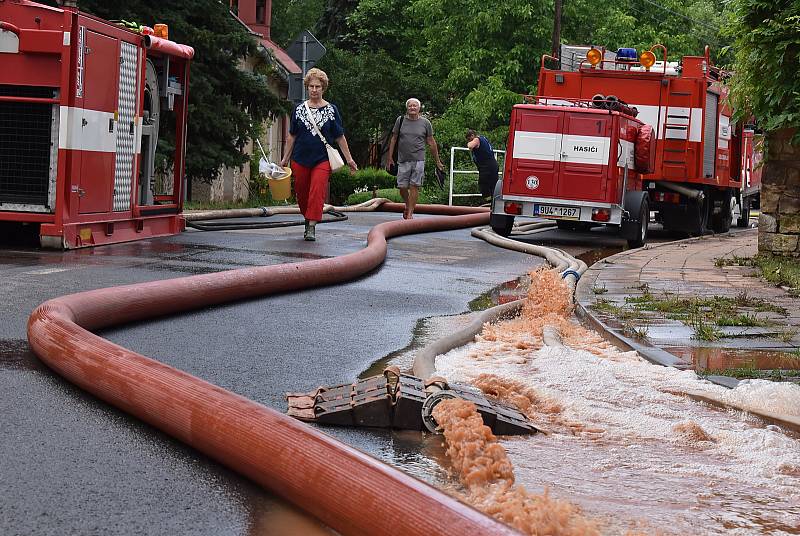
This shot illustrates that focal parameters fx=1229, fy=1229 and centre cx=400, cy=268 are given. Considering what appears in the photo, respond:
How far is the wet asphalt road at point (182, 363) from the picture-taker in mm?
4035

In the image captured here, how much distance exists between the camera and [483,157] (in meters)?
27.2

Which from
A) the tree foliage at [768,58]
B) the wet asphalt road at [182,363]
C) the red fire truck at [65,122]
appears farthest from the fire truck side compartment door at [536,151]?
the red fire truck at [65,122]

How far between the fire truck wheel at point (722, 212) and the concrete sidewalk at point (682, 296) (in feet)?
28.3

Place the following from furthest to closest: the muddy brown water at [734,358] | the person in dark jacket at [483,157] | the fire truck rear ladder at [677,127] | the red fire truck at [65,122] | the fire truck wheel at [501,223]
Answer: the person in dark jacket at [483,157] → the fire truck rear ladder at [677,127] → the fire truck wheel at [501,223] → the red fire truck at [65,122] → the muddy brown water at [734,358]

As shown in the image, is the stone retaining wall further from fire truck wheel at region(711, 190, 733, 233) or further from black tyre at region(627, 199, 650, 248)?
fire truck wheel at region(711, 190, 733, 233)

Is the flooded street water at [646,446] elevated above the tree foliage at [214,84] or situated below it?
below

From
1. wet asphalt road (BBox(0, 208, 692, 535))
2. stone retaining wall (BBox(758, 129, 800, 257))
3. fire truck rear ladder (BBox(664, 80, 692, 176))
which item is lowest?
wet asphalt road (BBox(0, 208, 692, 535))

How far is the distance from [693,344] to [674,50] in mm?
43561

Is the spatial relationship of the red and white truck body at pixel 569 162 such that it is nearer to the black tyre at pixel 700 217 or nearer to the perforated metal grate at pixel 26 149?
the black tyre at pixel 700 217

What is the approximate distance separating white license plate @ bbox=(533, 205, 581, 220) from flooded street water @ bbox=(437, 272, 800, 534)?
11508 mm

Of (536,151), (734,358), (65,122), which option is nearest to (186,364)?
(734,358)

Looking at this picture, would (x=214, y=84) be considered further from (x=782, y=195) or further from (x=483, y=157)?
(x=782, y=195)

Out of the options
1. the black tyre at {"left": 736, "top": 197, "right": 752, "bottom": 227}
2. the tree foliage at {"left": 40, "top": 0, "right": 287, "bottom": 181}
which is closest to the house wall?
the tree foliage at {"left": 40, "top": 0, "right": 287, "bottom": 181}

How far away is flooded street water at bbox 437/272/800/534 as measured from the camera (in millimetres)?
4176
